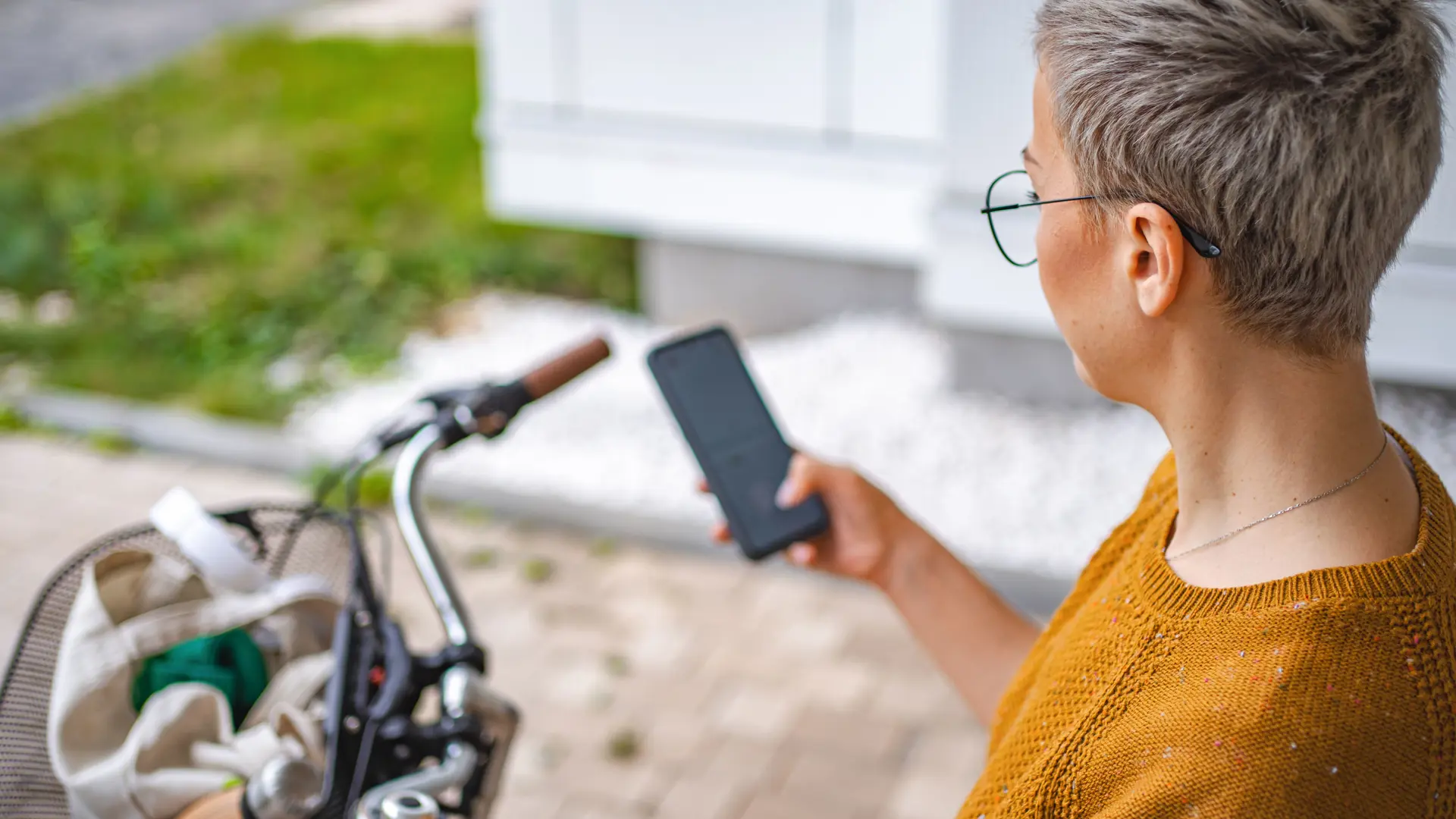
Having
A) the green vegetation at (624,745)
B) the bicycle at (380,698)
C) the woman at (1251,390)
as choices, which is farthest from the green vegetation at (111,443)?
the woman at (1251,390)

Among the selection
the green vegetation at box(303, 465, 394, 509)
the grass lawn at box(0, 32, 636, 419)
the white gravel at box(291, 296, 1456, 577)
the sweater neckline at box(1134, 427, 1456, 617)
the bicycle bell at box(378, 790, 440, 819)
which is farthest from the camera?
the grass lawn at box(0, 32, 636, 419)

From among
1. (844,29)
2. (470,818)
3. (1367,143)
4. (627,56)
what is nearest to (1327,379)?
(1367,143)

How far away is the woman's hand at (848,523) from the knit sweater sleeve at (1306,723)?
Result: 2.09 ft

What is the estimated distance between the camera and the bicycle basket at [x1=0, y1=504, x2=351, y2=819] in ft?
5.10

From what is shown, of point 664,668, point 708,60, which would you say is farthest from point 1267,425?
point 708,60

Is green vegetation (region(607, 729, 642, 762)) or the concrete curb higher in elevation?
the concrete curb

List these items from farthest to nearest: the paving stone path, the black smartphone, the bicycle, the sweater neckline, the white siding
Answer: the white siding → the paving stone path → the black smartphone → the bicycle → the sweater neckline

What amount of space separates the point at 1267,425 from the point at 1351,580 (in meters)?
0.14

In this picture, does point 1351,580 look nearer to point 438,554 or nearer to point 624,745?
point 438,554

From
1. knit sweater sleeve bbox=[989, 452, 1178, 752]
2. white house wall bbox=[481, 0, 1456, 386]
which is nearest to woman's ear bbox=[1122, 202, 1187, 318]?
knit sweater sleeve bbox=[989, 452, 1178, 752]

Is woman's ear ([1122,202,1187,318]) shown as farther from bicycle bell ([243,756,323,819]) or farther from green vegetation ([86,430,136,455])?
green vegetation ([86,430,136,455])

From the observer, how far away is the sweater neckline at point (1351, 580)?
3.60 feet

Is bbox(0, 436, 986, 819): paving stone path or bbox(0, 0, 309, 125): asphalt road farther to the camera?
bbox(0, 0, 309, 125): asphalt road

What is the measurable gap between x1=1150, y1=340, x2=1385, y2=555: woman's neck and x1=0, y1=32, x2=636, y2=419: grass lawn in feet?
13.6
